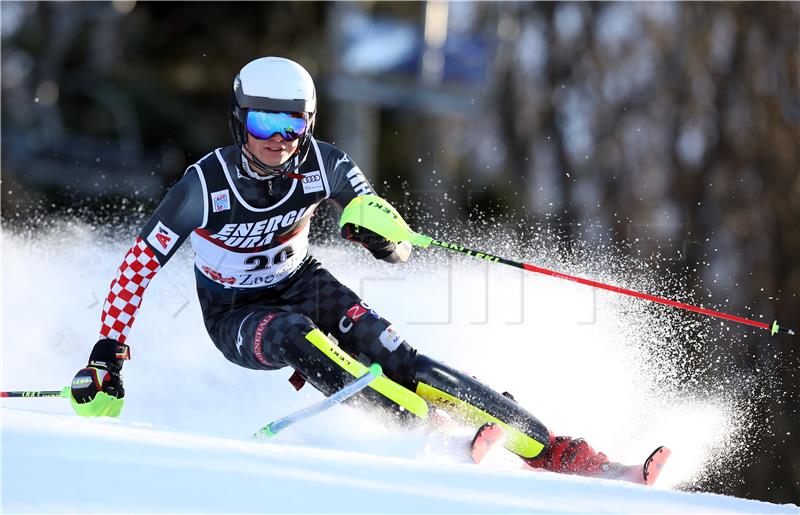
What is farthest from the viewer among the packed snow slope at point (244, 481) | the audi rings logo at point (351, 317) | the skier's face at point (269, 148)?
the audi rings logo at point (351, 317)

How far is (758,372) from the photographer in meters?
7.31

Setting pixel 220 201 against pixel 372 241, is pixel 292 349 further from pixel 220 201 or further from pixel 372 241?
pixel 220 201

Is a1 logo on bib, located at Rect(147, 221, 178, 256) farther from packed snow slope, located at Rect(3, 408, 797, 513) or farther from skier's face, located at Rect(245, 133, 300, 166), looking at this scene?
packed snow slope, located at Rect(3, 408, 797, 513)

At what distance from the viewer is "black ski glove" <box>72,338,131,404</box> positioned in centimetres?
455

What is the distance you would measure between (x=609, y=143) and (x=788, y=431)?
11.1 m

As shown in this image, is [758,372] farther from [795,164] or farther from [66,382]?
[795,164]

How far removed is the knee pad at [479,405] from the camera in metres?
4.64

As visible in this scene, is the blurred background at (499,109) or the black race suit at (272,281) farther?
the blurred background at (499,109)

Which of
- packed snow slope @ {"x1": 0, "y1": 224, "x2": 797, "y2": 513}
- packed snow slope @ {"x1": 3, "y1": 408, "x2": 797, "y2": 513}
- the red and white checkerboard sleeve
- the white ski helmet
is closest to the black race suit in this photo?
the red and white checkerboard sleeve

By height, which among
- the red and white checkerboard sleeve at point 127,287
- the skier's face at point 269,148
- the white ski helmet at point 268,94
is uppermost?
the white ski helmet at point 268,94

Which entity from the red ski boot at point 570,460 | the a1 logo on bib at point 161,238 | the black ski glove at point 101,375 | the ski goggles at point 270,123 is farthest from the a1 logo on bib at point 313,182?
the red ski boot at point 570,460

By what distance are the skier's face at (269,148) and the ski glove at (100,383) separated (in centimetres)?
96

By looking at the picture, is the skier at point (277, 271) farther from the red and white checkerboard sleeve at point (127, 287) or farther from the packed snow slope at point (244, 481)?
the packed snow slope at point (244, 481)

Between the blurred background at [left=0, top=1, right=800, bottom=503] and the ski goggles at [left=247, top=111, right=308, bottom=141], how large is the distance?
8709 mm
